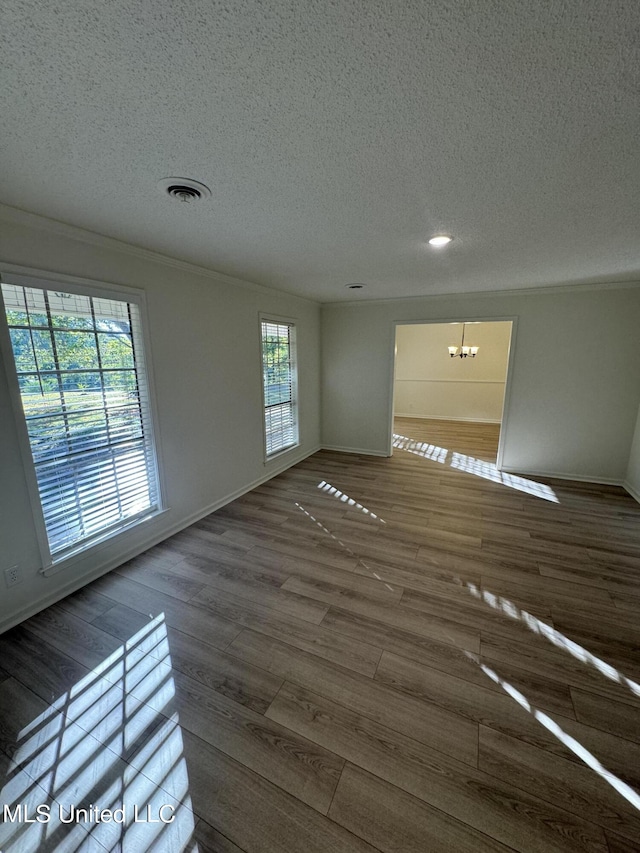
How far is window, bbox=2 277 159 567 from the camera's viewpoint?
2.04 metres

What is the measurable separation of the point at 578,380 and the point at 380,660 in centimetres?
419

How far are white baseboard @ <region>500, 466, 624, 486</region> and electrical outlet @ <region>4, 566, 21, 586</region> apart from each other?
17.1 feet

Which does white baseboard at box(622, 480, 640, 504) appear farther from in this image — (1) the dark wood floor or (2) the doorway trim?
(2) the doorway trim

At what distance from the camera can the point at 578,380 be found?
418cm

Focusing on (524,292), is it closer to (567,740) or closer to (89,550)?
(567,740)

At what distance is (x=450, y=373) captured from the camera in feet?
26.4

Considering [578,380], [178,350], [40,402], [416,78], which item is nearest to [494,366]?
[578,380]

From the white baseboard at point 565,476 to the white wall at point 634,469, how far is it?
0.48 feet

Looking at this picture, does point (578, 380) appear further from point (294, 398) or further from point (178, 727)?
point (178, 727)

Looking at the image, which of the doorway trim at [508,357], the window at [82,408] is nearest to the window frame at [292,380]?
the doorway trim at [508,357]

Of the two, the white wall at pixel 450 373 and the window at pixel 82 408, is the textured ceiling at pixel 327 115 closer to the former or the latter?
the window at pixel 82 408

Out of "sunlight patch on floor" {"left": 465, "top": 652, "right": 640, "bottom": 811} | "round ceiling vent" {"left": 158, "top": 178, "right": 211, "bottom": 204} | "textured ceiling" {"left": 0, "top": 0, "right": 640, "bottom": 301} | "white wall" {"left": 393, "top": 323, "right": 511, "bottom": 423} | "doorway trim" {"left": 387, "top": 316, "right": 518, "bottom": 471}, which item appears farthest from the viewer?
"white wall" {"left": 393, "top": 323, "right": 511, "bottom": 423}

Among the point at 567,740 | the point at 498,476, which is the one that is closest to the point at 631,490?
the point at 498,476

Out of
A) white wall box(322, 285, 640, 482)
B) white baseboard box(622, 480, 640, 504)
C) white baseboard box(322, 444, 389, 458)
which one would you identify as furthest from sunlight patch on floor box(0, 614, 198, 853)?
white baseboard box(622, 480, 640, 504)
